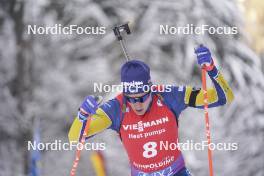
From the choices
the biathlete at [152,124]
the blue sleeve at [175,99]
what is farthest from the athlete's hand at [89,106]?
the blue sleeve at [175,99]

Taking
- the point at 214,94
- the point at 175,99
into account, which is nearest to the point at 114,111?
the point at 175,99

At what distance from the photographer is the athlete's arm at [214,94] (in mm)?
3496

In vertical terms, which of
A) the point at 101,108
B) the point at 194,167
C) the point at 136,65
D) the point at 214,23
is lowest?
the point at 194,167

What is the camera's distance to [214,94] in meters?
3.62

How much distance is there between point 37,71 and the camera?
5.66m

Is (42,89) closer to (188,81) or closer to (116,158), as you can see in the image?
(116,158)

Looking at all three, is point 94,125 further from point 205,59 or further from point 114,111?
point 205,59

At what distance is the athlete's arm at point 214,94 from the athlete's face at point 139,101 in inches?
10.8

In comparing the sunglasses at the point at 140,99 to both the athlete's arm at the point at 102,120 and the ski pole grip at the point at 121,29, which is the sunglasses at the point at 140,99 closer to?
the athlete's arm at the point at 102,120

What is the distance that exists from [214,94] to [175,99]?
261 millimetres

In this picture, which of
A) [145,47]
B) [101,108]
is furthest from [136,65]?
[145,47]

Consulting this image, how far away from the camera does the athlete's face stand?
348 centimetres

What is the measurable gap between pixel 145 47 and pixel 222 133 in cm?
115

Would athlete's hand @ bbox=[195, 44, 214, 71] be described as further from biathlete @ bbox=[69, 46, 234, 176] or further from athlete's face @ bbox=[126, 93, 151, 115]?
athlete's face @ bbox=[126, 93, 151, 115]
